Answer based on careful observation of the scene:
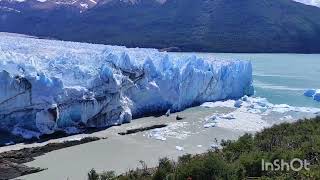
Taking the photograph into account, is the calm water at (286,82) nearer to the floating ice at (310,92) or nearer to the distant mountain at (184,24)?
the floating ice at (310,92)

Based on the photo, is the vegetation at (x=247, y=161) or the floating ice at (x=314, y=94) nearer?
the vegetation at (x=247, y=161)

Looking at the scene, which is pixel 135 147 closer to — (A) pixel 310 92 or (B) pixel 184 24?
(A) pixel 310 92

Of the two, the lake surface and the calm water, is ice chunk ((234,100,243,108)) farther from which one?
the calm water

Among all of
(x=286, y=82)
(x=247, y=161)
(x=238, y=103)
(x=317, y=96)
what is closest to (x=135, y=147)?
(x=247, y=161)

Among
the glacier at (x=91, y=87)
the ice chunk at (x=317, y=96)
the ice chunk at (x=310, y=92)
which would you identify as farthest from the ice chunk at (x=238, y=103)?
the ice chunk at (x=310, y=92)

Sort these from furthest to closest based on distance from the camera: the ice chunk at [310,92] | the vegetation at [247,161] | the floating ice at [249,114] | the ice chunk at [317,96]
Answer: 1. the ice chunk at [310,92]
2. the ice chunk at [317,96]
3. the floating ice at [249,114]
4. the vegetation at [247,161]

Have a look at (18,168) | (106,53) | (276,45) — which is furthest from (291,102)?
(276,45)

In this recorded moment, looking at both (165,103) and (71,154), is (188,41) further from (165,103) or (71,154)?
(71,154)
